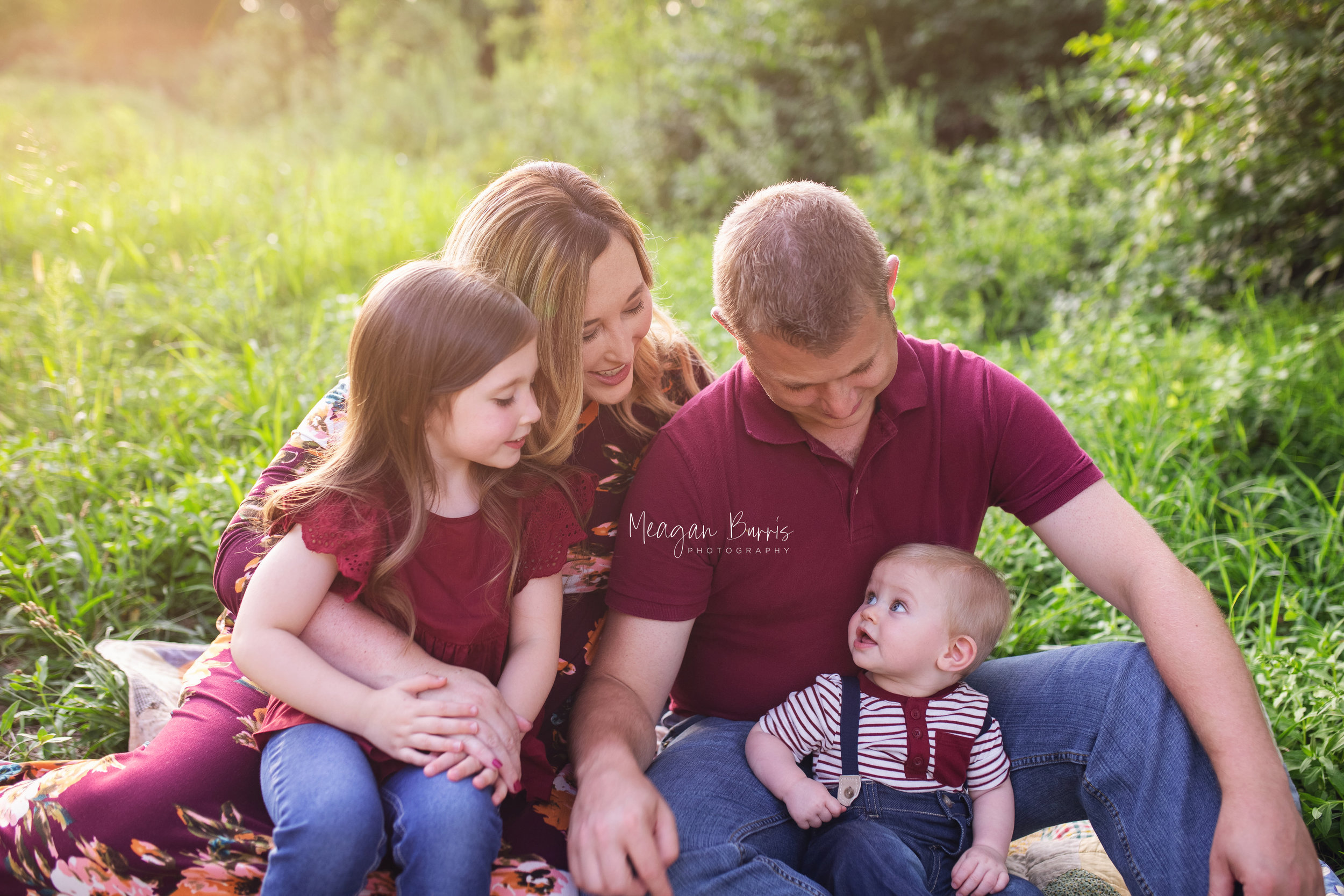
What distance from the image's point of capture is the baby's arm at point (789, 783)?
1.71 m

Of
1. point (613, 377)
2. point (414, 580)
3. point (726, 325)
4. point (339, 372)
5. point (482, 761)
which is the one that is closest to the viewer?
point (482, 761)

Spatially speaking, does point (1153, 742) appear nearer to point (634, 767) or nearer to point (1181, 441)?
point (634, 767)

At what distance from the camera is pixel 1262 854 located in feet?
4.66

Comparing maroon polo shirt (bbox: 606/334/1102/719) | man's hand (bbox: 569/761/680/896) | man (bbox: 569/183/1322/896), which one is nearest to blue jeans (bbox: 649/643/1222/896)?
man (bbox: 569/183/1322/896)

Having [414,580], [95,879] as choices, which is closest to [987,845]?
[414,580]

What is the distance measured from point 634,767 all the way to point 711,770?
0.24 meters

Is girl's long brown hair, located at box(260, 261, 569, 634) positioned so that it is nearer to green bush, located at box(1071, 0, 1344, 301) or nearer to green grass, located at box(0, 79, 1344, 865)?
green grass, located at box(0, 79, 1344, 865)

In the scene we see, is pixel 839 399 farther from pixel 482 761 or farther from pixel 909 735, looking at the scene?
pixel 482 761

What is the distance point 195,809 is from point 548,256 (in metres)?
1.22

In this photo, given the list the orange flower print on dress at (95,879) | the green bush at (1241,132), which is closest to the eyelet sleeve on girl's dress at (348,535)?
the orange flower print on dress at (95,879)

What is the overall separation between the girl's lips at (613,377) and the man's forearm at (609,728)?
62cm

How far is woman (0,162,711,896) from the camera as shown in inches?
63.1

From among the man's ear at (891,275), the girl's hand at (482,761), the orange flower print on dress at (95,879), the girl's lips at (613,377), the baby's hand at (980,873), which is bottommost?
the baby's hand at (980,873)

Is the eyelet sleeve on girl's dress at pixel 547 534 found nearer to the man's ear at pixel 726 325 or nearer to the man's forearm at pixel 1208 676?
the man's ear at pixel 726 325
